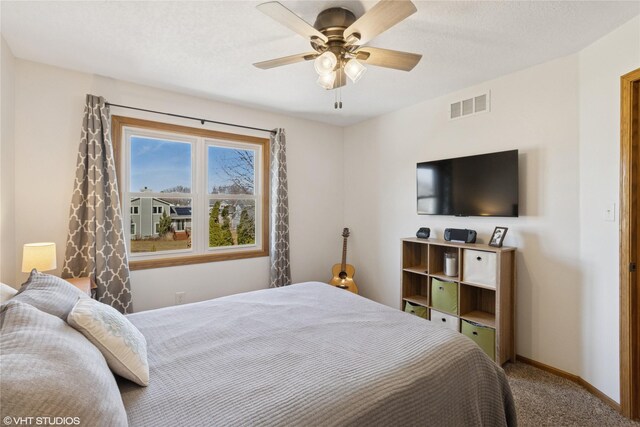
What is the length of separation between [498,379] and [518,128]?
2.17 meters

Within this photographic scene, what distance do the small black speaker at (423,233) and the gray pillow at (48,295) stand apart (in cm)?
288

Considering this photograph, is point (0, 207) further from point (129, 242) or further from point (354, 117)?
point (354, 117)

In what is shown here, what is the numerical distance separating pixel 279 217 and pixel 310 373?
103 inches

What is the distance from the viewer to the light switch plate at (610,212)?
2.03m

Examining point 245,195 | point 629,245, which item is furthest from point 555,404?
point 245,195

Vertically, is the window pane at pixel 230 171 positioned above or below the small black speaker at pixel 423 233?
above

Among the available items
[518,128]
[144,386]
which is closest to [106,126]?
[144,386]

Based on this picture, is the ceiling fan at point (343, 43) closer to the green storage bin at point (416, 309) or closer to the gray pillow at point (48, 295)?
the gray pillow at point (48, 295)

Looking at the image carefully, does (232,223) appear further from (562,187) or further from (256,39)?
(562,187)

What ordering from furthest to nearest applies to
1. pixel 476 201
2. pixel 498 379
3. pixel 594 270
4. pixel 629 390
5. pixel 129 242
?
pixel 129 242 → pixel 476 201 → pixel 594 270 → pixel 629 390 → pixel 498 379

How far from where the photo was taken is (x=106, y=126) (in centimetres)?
267

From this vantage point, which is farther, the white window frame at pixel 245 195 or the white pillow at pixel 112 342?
the white window frame at pixel 245 195

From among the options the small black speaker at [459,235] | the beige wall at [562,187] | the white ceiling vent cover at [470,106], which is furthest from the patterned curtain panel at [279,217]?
the white ceiling vent cover at [470,106]

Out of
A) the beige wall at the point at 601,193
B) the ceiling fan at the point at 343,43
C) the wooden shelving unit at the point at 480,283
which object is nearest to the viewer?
the ceiling fan at the point at 343,43
